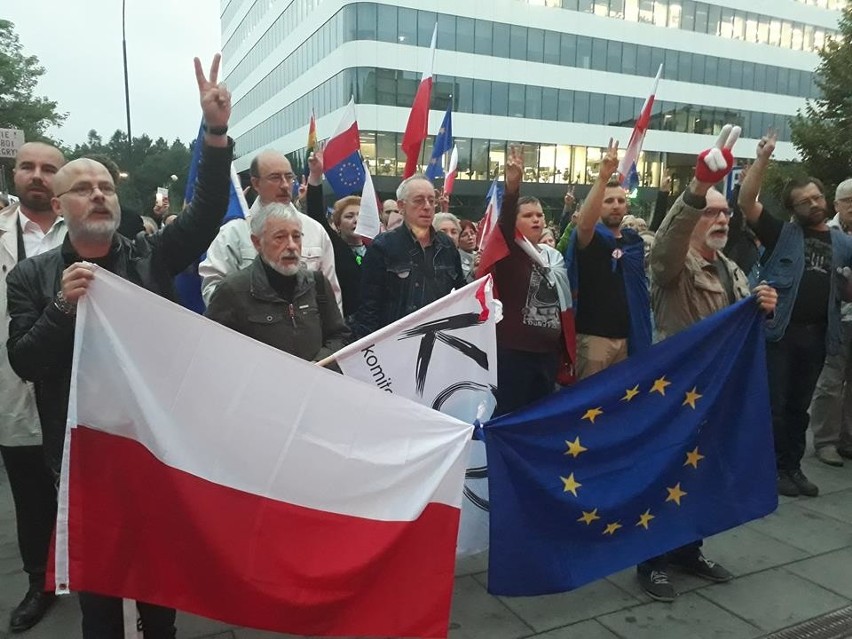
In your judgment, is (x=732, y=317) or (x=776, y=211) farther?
(x=776, y=211)

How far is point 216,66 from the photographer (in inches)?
109

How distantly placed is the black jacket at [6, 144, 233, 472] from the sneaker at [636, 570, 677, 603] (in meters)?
2.83

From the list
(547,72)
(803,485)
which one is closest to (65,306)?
(803,485)

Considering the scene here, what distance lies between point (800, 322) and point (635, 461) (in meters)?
2.55

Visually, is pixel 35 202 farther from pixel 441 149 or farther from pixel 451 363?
pixel 441 149

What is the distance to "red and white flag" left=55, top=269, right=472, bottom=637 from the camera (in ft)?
8.09

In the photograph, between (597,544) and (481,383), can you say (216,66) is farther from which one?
(597,544)

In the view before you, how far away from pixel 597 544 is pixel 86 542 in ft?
7.39

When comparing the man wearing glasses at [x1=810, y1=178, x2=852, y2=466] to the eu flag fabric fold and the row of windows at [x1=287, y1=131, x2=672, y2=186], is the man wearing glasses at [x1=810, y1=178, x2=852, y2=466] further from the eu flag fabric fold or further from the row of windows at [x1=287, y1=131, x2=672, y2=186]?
the row of windows at [x1=287, y1=131, x2=672, y2=186]

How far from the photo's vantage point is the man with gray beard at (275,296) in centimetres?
320

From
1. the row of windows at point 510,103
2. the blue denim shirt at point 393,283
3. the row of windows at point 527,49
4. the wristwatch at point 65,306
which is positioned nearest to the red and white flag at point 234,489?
the wristwatch at point 65,306

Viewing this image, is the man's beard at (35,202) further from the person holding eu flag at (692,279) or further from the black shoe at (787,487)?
the black shoe at (787,487)

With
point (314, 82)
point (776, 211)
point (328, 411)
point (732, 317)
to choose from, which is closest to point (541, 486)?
point (328, 411)

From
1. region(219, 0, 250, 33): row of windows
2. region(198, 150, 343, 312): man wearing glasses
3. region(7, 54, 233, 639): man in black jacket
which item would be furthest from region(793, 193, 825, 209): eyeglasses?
region(219, 0, 250, 33): row of windows
